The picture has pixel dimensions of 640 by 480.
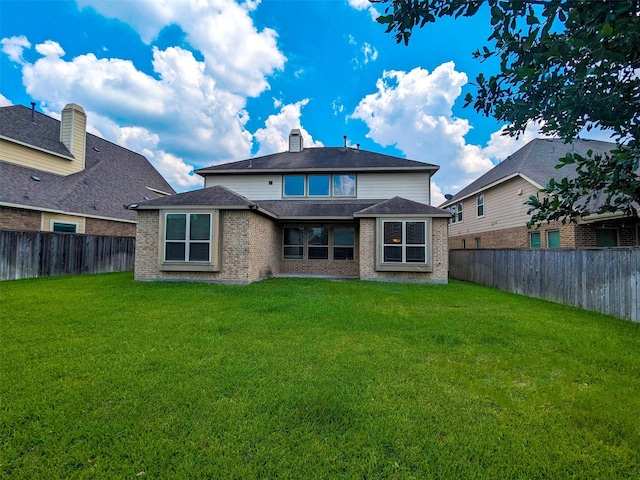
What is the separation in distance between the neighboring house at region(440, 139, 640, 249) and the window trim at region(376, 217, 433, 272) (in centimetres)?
226

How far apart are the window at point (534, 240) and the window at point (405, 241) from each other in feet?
21.1

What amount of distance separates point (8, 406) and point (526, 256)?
12.4m

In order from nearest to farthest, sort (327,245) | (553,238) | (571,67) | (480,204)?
(571,67) < (553,238) < (327,245) < (480,204)

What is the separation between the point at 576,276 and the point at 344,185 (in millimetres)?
9661

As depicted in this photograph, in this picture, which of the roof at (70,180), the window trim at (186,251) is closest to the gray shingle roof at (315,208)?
the window trim at (186,251)

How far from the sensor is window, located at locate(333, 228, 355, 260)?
13.9 m

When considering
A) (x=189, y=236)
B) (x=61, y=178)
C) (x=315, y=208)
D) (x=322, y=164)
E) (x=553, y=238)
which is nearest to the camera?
(x=189, y=236)

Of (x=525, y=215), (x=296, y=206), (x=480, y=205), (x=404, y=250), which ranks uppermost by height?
(x=480, y=205)

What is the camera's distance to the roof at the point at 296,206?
399 inches

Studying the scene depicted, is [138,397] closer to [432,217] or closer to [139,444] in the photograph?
[139,444]

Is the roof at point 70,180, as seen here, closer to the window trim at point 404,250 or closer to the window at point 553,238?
the window trim at point 404,250

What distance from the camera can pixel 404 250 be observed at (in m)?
11.4

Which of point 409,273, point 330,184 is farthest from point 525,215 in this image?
point 330,184

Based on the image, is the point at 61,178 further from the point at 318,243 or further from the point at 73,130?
the point at 318,243
